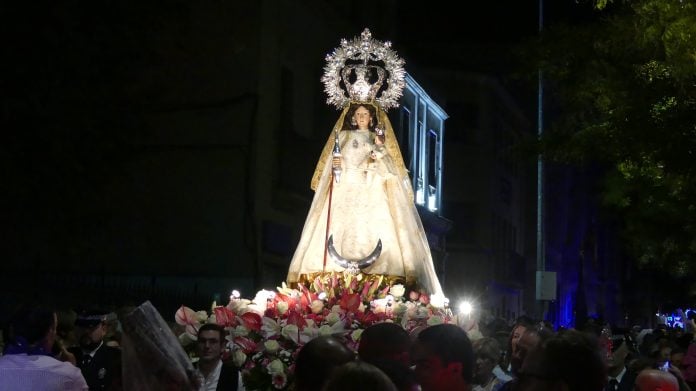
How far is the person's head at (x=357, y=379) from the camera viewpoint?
11.5 feet

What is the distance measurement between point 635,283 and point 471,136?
2725 cm

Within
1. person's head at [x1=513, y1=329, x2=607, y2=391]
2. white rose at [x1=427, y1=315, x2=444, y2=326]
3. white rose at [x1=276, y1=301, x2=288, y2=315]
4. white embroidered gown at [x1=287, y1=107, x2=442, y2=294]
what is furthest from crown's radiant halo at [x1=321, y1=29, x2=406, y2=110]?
person's head at [x1=513, y1=329, x2=607, y2=391]

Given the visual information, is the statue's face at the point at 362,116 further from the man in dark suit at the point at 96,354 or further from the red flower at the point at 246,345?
the red flower at the point at 246,345

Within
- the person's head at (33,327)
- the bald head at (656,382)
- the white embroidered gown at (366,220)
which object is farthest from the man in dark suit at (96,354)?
the bald head at (656,382)

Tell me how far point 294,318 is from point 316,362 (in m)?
3.84

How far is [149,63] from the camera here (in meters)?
20.7

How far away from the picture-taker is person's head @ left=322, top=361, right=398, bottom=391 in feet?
11.5

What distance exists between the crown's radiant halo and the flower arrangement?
2066 mm

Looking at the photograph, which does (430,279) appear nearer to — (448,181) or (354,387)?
(354,387)

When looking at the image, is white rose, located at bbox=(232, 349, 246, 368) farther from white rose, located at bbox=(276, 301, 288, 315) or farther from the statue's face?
the statue's face

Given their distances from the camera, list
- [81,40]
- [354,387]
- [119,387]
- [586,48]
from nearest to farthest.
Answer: [354,387] → [119,387] → [586,48] → [81,40]

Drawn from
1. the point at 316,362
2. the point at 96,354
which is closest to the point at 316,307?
the point at 96,354

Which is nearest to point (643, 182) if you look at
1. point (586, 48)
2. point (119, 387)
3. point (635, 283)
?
point (586, 48)

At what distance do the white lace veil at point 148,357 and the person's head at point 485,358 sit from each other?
13.5 feet
